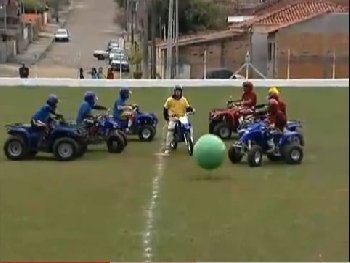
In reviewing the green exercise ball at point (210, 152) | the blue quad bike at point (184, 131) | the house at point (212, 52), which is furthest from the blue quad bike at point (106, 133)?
the house at point (212, 52)

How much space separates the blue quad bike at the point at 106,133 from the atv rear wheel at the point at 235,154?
2.78 metres

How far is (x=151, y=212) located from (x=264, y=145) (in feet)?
15.2

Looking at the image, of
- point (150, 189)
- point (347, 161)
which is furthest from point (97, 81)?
point (347, 161)

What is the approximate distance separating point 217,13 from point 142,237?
2432 inches

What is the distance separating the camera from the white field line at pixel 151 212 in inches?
375

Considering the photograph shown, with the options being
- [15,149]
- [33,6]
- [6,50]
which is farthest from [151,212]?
[33,6]

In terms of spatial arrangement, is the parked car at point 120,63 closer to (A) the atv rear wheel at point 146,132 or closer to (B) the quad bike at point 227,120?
(B) the quad bike at point 227,120

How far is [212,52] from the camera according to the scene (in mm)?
55531

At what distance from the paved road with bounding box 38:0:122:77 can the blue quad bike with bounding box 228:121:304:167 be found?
148 ft

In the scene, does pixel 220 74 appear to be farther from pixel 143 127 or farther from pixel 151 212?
pixel 151 212

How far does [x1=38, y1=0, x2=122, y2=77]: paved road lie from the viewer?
219 ft

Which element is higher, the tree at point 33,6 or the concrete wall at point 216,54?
the tree at point 33,6

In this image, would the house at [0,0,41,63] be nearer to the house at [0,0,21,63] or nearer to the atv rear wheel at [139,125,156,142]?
the house at [0,0,21,63]

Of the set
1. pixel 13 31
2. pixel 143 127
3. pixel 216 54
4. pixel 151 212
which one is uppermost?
pixel 13 31
